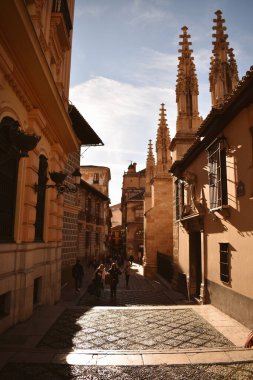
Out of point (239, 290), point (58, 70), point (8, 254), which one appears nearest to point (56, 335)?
point (8, 254)

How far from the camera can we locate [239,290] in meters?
8.10

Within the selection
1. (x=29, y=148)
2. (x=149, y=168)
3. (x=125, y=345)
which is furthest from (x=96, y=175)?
(x=29, y=148)

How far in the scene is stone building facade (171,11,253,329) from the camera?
7.70m

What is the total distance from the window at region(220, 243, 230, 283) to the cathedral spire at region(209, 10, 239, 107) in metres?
6.55

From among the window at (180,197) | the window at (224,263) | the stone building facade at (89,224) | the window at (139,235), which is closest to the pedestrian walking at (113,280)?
the window at (180,197)

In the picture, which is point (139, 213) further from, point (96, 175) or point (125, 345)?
point (125, 345)

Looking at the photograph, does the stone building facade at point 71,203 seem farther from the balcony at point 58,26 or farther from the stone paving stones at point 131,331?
the stone paving stones at point 131,331

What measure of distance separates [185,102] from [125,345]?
1491cm

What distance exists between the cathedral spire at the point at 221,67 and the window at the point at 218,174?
13.5 feet

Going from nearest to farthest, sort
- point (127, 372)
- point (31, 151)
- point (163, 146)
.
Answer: point (127, 372)
point (31, 151)
point (163, 146)

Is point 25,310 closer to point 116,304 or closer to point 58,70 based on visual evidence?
point 116,304

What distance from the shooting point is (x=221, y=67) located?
13375mm

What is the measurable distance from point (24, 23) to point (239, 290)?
768 centimetres

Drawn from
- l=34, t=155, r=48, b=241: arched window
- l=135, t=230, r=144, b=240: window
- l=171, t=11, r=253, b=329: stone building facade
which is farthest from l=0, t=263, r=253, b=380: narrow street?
l=135, t=230, r=144, b=240: window
